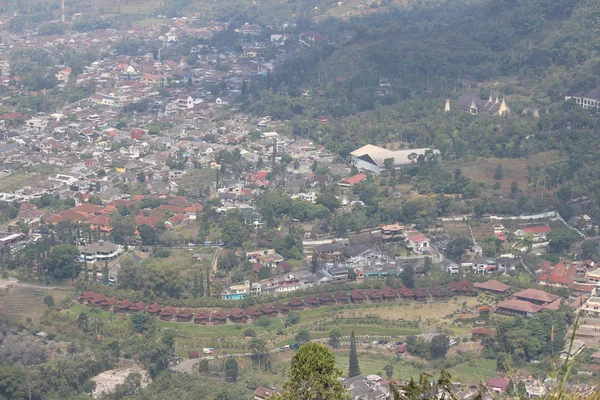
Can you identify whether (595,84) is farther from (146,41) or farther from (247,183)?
(146,41)

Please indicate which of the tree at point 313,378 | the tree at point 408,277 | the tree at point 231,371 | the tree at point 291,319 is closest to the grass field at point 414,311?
the tree at point 408,277

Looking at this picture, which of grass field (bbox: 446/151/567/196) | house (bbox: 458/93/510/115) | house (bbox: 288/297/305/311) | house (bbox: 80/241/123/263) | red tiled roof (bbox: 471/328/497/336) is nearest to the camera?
red tiled roof (bbox: 471/328/497/336)

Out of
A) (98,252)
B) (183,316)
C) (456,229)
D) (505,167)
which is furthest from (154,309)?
(505,167)

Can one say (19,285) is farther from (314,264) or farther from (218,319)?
(314,264)

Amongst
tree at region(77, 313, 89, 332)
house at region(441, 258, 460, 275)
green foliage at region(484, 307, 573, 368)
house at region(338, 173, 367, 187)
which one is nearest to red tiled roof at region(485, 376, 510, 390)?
green foliage at region(484, 307, 573, 368)

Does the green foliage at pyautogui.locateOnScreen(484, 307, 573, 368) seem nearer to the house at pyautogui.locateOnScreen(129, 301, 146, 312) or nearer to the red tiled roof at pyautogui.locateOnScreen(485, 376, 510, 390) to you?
the red tiled roof at pyautogui.locateOnScreen(485, 376, 510, 390)

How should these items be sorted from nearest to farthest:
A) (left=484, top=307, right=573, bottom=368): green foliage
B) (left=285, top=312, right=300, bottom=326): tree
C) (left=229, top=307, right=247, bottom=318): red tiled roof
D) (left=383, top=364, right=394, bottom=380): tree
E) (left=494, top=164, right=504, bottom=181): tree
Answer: (left=383, top=364, right=394, bottom=380): tree
(left=484, top=307, right=573, bottom=368): green foliage
(left=285, top=312, right=300, bottom=326): tree
(left=229, top=307, right=247, bottom=318): red tiled roof
(left=494, top=164, right=504, bottom=181): tree

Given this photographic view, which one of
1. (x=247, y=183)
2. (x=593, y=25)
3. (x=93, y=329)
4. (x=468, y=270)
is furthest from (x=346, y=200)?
(x=593, y=25)
